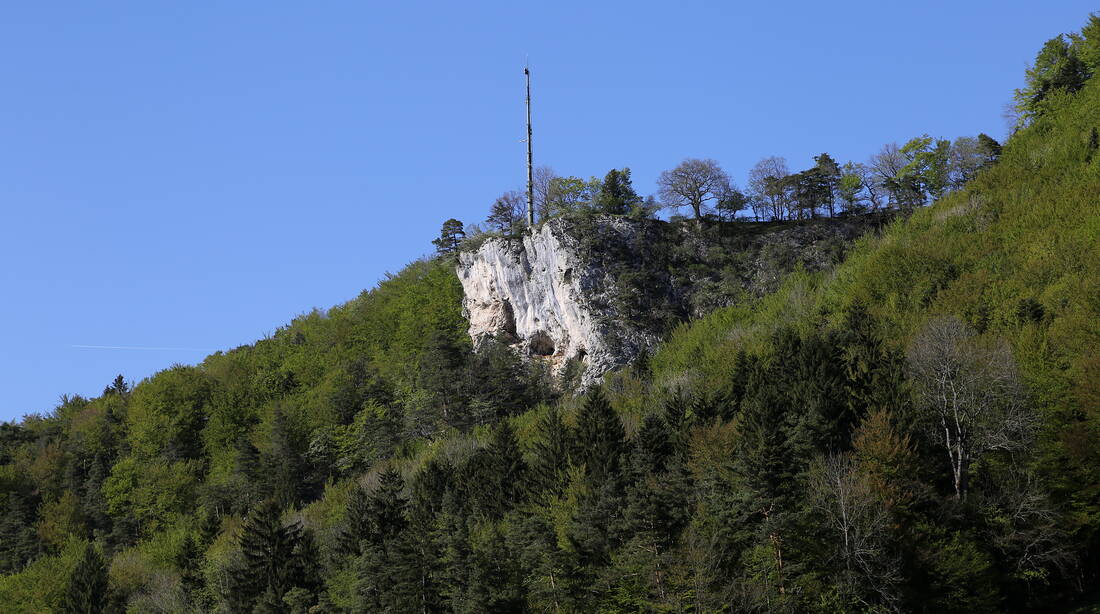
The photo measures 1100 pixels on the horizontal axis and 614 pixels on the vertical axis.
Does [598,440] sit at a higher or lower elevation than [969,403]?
lower

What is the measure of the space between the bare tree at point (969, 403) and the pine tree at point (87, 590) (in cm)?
5478

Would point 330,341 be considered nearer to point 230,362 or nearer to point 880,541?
point 230,362

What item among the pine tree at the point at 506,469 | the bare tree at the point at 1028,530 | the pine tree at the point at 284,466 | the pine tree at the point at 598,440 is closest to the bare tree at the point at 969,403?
the bare tree at the point at 1028,530

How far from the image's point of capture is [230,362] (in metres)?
117

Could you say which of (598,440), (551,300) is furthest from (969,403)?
(551,300)

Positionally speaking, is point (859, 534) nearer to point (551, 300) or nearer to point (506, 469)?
point (506, 469)

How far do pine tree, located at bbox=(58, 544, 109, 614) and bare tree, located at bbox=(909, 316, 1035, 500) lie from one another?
54.8 meters

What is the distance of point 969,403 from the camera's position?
5528 cm

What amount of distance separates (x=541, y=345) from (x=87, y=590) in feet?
120

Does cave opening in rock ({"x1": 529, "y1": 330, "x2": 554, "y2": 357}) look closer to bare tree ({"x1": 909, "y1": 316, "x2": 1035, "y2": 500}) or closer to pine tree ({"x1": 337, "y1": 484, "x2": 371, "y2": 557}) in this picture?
pine tree ({"x1": 337, "y1": 484, "x2": 371, "y2": 557})

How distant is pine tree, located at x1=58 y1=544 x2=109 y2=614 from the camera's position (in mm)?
80438

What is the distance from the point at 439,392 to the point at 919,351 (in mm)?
41291

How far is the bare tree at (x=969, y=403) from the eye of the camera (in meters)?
54.3

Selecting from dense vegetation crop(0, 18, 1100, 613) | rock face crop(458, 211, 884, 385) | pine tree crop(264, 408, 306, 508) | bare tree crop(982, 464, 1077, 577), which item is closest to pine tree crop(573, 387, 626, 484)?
dense vegetation crop(0, 18, 1100, 613)
